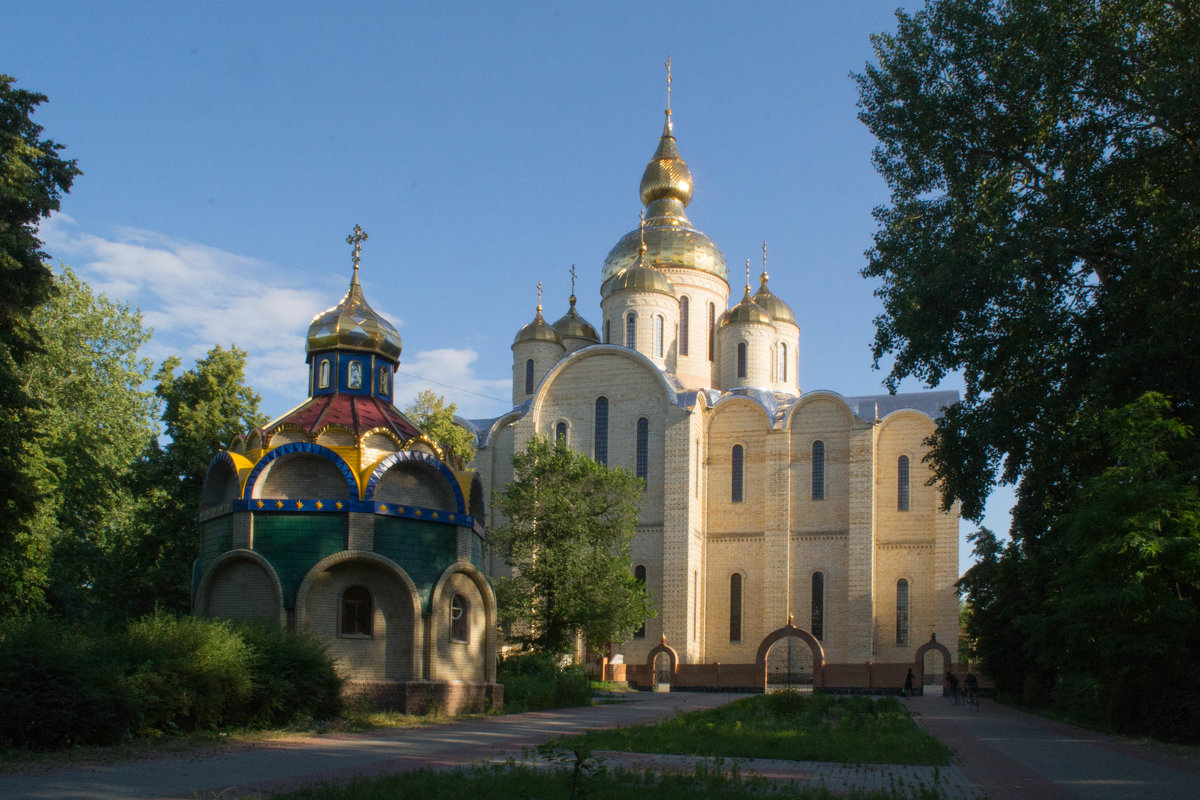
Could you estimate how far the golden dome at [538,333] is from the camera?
40969mm

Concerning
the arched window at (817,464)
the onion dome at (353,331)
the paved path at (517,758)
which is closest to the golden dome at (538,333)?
the arched window at (817,464)

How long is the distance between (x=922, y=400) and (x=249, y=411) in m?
23.4

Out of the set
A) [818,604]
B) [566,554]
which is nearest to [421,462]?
[566,554]

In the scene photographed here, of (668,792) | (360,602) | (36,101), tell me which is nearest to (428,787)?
(668,792)

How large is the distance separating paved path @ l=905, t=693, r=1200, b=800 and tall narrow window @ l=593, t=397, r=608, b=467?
60.5 ft

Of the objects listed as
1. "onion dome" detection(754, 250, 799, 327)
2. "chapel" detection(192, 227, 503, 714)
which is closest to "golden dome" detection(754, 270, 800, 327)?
"onion dome" detection(754, 250, 799, 327)

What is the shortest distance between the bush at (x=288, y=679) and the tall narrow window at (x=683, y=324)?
26.5 metres

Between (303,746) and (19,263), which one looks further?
(19,263)

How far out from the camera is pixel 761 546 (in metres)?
35.7

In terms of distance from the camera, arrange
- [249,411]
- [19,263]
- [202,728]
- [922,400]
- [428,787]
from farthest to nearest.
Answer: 1. [922,400]
2. [249,411]
3. [19,263]
4. [202,728]
5. [428,787]

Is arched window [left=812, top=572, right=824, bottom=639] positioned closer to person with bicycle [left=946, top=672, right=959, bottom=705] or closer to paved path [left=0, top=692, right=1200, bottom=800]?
person with bicycle [left=946, top=672, right=959, bottom=705]

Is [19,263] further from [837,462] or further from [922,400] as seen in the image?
[922,400]

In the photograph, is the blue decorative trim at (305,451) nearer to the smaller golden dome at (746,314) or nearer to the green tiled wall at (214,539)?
A: the green tiled wall at (214,539)

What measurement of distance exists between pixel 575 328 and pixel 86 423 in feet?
60.3
